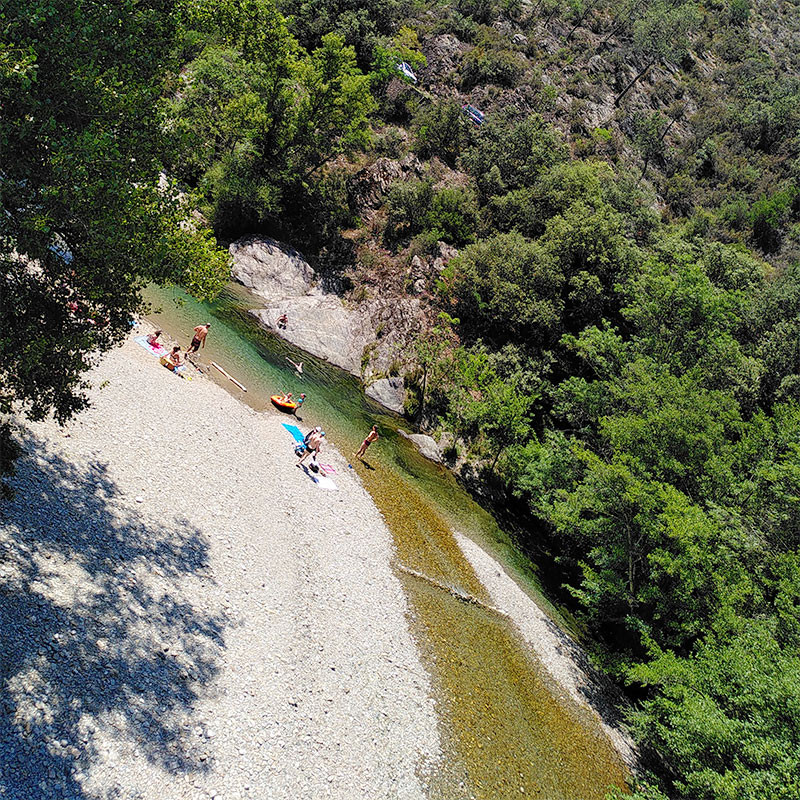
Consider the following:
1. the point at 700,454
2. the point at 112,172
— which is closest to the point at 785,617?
the point at 700,454

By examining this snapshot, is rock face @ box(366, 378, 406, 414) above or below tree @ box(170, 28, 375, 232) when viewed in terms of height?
below

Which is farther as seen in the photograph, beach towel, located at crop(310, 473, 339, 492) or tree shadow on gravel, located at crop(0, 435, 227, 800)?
beach towel, located at crop(310, 473, 339, 492)

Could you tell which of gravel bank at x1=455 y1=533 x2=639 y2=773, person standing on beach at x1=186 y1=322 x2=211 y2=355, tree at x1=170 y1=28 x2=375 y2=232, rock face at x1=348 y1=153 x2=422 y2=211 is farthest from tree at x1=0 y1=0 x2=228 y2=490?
rock face at x1=348 y1=153 x2=422 y2=211

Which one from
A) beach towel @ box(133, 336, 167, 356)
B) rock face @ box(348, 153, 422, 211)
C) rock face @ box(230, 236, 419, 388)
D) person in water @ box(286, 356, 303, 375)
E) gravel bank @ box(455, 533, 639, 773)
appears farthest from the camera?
rock face @ box(348, 153, 422, 211)

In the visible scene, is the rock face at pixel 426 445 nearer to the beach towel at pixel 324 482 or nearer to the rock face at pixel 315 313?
the rock face at pixel 315 313

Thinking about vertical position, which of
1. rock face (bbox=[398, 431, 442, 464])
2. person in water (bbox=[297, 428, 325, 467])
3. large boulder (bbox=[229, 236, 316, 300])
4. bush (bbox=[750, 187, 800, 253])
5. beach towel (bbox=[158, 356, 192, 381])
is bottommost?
beach towel (bbox=[158, 356, 192, 381])

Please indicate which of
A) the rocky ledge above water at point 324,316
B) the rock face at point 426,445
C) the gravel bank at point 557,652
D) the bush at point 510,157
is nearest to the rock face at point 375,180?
the bush at point 510,157

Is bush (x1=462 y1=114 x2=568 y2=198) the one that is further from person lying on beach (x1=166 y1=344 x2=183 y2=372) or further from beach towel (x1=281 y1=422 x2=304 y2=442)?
person lying on beach (x1=166 y1=344 x2=183 y2=372)
